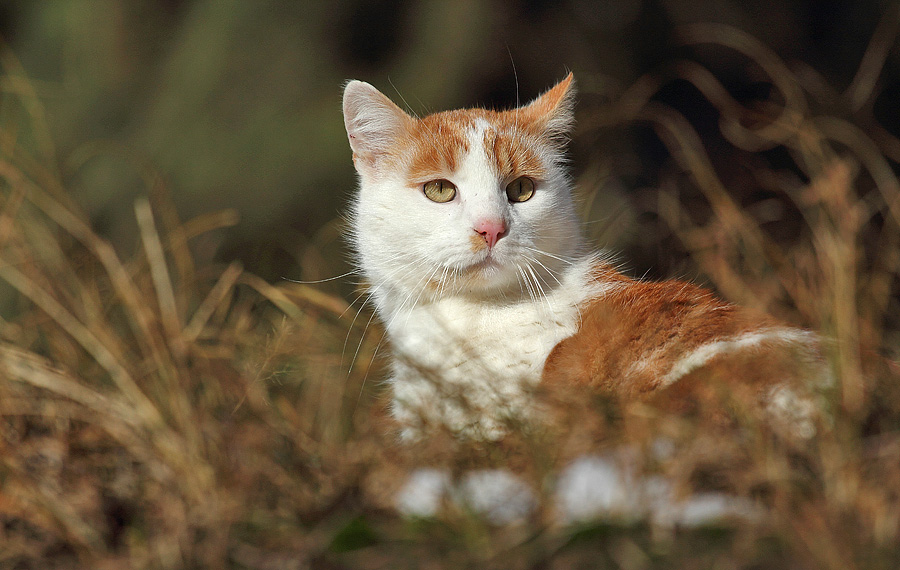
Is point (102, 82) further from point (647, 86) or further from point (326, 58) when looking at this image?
point (647, 86)

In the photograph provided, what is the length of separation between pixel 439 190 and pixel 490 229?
0.23 m

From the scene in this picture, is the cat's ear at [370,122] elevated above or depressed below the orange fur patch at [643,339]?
above

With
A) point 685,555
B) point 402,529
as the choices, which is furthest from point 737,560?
point 402,529

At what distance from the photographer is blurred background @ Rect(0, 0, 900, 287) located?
2.93 metres

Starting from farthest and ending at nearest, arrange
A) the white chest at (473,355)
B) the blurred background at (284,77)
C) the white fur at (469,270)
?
the blurred background at (284,77) → the white fur at (469,270) → the white chest at (473,355)

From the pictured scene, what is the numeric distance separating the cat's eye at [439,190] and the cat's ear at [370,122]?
0.66ft

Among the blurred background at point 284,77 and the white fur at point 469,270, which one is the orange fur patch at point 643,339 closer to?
the white fur at point 469,270

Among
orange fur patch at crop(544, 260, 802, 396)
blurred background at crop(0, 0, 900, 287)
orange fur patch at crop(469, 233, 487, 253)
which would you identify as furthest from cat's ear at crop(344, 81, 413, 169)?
blurred background at crop(0, 0, 900, 287)

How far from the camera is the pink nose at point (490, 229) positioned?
1651 mm

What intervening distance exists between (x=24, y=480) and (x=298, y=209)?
1.97 meters

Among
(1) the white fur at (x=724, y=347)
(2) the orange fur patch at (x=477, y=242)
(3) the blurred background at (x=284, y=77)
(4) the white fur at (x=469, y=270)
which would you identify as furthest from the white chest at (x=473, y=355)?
(3) the blurred background at (x=284, y=77)

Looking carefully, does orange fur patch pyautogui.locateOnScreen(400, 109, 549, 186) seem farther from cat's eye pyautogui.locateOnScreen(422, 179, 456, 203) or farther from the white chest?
the white chest

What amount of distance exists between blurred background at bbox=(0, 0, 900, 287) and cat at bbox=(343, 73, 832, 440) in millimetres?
942

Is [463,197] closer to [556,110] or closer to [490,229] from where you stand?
[490,229]
